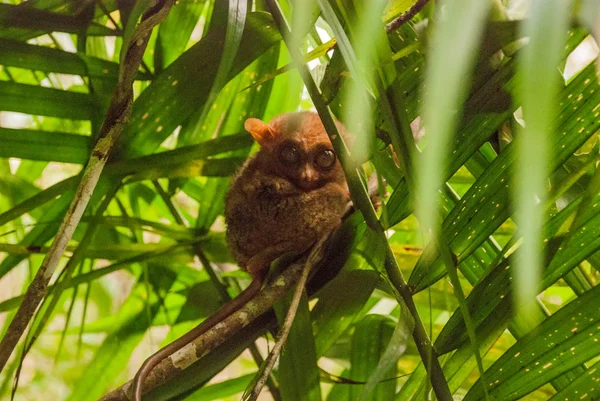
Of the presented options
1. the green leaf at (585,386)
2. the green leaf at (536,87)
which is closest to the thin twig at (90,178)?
the green leaf at (536,87)

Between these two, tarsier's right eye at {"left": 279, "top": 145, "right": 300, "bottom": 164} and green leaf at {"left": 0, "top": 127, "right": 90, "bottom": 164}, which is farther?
tarsier's right eye at {"left": 279, "top": 145, "right": 300, "bottom": 164}

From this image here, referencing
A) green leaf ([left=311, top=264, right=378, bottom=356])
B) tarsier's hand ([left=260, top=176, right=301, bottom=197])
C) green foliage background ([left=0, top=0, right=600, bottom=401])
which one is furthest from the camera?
tarsier's hand ([left=260, top=176, right=301, bottom=197])

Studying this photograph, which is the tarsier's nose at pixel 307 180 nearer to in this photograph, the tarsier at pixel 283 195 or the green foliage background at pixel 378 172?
the tarsier at pixel 283 195

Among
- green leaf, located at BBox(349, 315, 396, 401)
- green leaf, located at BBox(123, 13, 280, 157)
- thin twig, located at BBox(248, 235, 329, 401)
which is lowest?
thin twig, located at BBox(248, 235, 329, 401)

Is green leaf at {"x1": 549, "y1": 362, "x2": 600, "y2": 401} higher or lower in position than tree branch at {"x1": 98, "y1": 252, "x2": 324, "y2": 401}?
lower

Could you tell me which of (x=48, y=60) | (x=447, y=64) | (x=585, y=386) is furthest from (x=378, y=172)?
(x=48, y=60)

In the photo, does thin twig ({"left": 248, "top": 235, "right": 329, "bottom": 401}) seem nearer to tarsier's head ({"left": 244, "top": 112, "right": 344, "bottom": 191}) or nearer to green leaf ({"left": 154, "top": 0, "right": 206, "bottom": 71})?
tarsier's head ({"left": 244, "top": 112, "right": 344, "bottom": 191})

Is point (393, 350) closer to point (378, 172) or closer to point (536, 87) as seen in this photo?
point (378, 172)

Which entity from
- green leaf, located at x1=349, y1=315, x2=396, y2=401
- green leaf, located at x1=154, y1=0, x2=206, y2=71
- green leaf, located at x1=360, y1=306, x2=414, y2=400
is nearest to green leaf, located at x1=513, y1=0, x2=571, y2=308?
green leaf, located at x1=360, y1=306, x2=414, y2=400
